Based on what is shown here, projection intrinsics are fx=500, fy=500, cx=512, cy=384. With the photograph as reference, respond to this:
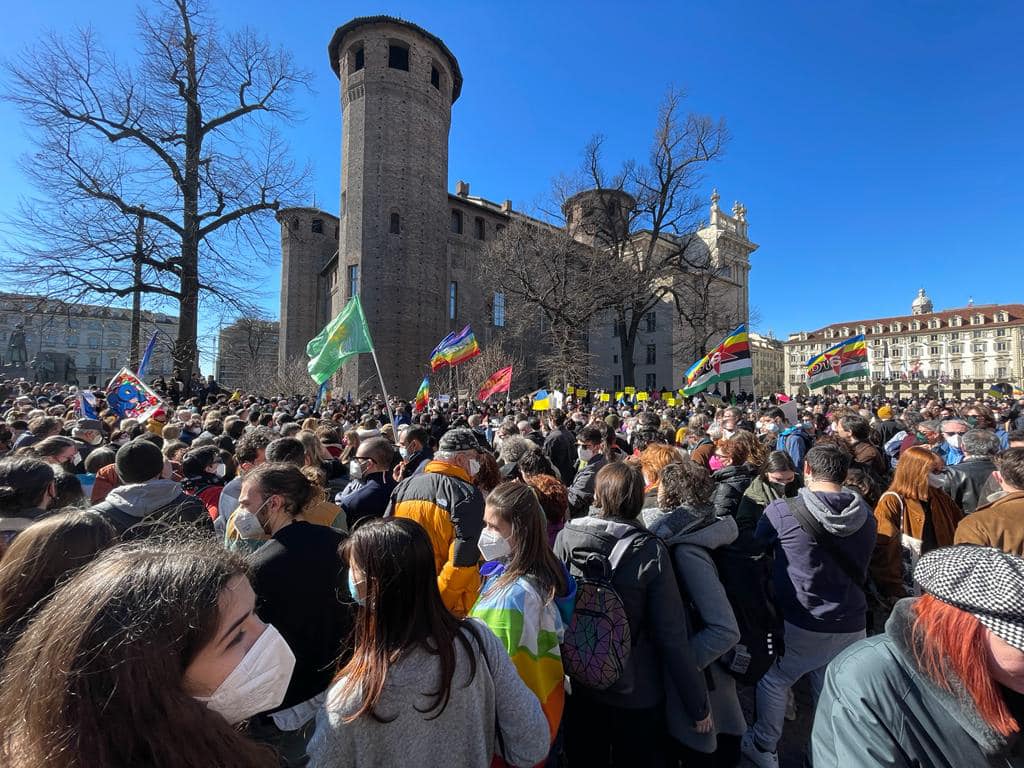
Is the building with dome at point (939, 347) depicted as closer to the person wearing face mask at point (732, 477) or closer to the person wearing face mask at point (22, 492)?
the person wearing face mask at point (732, 477)

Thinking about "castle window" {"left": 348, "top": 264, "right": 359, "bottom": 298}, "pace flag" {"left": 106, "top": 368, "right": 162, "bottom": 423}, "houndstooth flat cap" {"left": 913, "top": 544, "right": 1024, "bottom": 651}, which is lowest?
"houndstooth flat cap" {"left": 913, "top": 544, "right": 1024, "bottom": 651}

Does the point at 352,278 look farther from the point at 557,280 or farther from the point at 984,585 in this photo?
the point at 984,585

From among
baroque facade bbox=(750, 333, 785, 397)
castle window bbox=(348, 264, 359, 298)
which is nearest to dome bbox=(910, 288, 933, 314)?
baroque facade bbox=(750, 333, 785, 397)

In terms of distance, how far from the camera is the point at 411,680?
157cm

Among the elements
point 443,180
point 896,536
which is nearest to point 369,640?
point 896,536

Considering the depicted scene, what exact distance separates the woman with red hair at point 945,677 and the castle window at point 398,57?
35630 mm

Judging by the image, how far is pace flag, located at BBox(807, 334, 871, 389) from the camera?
56.1 feet

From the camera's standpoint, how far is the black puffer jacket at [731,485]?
4.14m

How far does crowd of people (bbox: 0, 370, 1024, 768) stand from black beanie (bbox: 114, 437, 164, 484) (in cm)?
2

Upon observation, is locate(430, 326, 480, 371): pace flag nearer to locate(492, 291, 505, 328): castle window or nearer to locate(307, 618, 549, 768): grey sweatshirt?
locate(307, 618, 549, 768): grey sweatshirt

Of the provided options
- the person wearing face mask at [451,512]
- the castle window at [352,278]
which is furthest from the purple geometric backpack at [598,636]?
the castle window at [352,278]

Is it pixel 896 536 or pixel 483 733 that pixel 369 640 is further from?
pixel 896 536

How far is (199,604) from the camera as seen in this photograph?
1035mm

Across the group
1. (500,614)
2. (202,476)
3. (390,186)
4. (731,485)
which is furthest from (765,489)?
(390,186)
